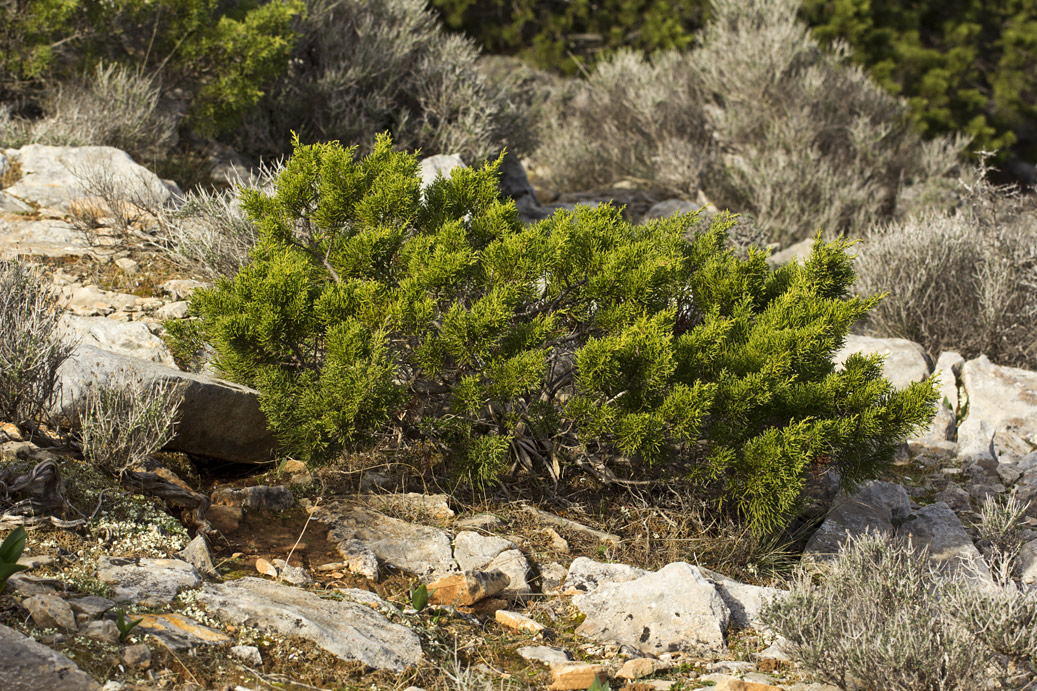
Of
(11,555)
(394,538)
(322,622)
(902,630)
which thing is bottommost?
(394,538)

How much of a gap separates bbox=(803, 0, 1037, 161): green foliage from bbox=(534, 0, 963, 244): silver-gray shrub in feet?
4.30

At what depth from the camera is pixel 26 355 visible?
356cm

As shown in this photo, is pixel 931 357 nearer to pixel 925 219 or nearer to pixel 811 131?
Answer: pixel 925 219

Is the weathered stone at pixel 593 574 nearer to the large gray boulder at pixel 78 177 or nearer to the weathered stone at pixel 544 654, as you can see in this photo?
the weathered stone at pixel 544 654

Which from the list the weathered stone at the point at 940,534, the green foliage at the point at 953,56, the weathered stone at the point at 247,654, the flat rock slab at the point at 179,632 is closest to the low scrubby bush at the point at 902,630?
the weathered stone at the point at 940,534

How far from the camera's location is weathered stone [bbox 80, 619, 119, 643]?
261 cm

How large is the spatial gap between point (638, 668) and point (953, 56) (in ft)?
46.2

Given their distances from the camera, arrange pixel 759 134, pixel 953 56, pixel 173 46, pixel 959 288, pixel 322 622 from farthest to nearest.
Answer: pixel 953 56
pixel 759 134
pixel 173 46
pixel 959 288
pixel 322 622

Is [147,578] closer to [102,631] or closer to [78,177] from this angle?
A: [102,631]

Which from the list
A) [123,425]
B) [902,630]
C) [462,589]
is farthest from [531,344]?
[902,630]

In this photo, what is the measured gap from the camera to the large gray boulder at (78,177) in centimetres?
605

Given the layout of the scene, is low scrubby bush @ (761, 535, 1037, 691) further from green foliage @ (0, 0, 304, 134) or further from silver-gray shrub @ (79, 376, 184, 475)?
green foliage @ (0, 0, 304, 134)

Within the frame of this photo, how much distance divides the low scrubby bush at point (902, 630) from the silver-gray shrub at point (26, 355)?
296cm

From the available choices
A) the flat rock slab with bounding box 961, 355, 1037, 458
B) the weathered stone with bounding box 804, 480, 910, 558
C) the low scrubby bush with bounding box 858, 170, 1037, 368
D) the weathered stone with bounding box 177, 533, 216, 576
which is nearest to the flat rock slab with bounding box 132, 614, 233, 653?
the weathered stone with bounding box 177, 533, 216, 576
